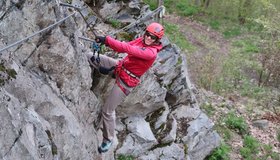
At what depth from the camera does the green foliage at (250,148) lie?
37.8 feet

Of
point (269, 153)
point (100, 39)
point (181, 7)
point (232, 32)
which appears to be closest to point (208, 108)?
point (269, 153)

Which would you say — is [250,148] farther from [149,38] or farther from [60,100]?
[60,100]

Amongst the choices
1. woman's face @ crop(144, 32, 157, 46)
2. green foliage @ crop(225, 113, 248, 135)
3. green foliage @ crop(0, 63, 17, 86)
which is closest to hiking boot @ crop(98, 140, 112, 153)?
woman's face @ crop(144, 32, 157, 46)

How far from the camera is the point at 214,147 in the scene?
10.4 metres

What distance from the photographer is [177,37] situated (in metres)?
20.6

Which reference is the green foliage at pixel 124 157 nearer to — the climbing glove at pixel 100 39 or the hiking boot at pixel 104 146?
the hiking boot at pixel 104 146

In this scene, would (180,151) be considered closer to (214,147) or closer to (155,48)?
(214,147)

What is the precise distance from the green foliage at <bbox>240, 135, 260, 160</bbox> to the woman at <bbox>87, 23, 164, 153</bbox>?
6153mm

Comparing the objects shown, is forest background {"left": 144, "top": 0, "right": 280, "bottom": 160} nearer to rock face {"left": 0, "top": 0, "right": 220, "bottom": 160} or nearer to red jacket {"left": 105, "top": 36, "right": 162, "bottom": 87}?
rock face {"left": 0, "top": 0, "right": 220, "bottom": 160}

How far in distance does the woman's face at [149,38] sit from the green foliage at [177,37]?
13.4m

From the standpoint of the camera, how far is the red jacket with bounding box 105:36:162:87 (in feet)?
18.5

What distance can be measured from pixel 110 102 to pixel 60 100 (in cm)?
114

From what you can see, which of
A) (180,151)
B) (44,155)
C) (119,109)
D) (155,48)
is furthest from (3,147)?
(180,151)

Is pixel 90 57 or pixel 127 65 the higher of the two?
pixel 90 57
